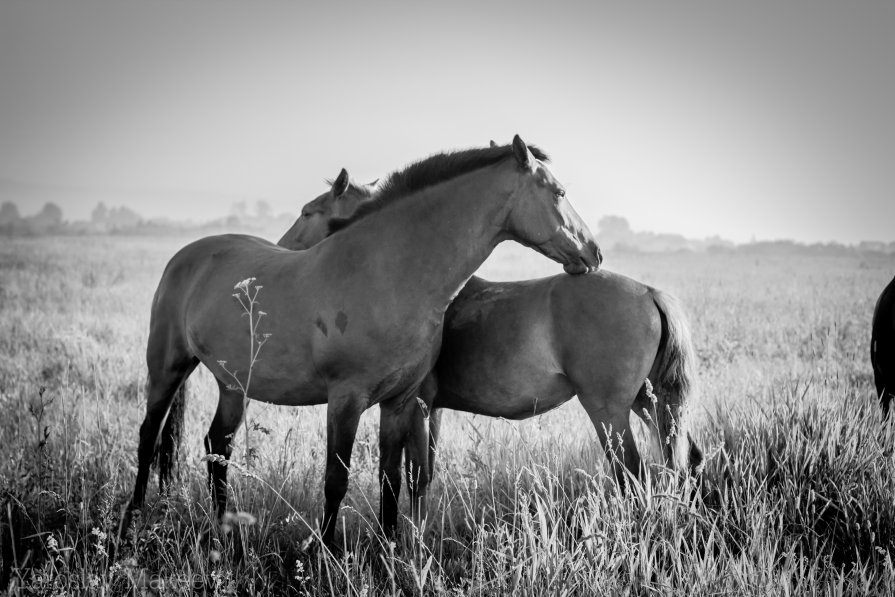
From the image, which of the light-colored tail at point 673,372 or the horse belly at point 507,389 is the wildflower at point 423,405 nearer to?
the horse belly at point 507,389

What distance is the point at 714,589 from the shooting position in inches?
106

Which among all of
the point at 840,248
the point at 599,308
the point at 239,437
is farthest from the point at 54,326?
the point at 840,248

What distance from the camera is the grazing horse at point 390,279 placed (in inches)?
145

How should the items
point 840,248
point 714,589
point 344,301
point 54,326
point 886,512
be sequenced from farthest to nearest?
point 840,248 → point 54,326 → point 344,301 → point 886,512 → point 714,589

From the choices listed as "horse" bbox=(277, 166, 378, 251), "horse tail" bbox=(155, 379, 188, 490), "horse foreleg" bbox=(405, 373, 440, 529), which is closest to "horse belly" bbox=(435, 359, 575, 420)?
"horse foreleg" bbox=(405, 373, 440, 529)

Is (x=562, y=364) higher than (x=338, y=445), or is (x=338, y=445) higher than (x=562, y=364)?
(x=562, y=364)

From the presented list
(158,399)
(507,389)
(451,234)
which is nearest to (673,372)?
(507,389)

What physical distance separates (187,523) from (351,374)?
59.1 inches

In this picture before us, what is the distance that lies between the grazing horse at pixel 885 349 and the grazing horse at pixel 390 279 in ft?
10.4

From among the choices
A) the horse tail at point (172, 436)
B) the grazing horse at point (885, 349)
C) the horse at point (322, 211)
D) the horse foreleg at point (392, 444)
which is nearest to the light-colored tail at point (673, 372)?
the horse foreleg at point (392, 444)

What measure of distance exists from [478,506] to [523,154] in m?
2.26

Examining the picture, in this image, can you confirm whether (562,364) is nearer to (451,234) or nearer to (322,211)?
(451,234)

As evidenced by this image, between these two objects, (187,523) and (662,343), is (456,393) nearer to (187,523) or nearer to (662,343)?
(662,343)

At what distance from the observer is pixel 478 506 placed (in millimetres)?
4180
